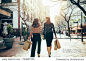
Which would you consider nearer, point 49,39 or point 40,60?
point 40,60

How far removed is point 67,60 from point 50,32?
5.22 feet

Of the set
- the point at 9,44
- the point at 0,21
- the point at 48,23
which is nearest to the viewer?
the point at 48,23

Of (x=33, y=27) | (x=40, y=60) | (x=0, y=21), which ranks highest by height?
(x=0, y=21)

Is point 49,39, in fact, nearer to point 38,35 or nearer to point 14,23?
point 38,35

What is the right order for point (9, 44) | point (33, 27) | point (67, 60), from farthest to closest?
1. point (9, 44)
2. point (33, 27)
3. point (67, 60)

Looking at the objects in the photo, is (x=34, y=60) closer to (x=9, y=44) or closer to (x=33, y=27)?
(x=33, y=27)

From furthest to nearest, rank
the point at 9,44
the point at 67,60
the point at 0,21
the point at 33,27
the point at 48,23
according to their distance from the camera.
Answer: the point at 0,21
the point at 9,44
the point at 48,23
the point at 33,27
the point at 67,60

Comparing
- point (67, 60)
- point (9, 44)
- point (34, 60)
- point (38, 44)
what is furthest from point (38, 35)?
point (9, 44)

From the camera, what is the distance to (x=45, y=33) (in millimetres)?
4605

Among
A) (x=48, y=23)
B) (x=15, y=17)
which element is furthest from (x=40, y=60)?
(x=15, y=17)

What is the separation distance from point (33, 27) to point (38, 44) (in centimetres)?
89

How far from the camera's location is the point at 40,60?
4.23 meters

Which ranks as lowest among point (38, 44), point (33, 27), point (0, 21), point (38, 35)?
point (38, 44)

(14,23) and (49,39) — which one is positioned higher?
(14,23)
